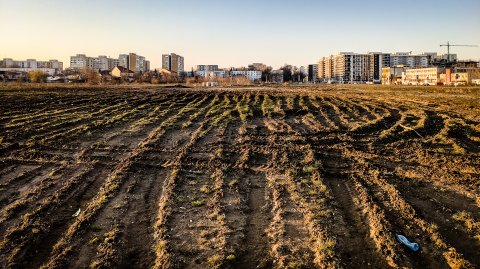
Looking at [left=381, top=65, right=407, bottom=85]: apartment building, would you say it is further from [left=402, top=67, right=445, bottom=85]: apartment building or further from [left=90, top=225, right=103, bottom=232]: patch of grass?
[left=90, top=225, right=103, bottom=232]: patch of grass

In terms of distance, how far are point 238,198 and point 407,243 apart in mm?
3569

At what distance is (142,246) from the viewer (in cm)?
625

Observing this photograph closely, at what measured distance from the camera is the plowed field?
19.7 feet

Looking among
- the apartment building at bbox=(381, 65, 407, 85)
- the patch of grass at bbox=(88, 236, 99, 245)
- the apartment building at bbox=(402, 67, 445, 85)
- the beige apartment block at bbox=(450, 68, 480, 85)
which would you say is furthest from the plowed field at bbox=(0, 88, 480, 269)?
the apartment building at bbox=(381, 65, 407, 85)

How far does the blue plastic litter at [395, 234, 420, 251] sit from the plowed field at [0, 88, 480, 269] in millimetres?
100

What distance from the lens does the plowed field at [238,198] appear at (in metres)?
6.02

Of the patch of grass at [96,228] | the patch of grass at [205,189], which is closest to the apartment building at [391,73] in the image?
the patch of grass at [205,189]

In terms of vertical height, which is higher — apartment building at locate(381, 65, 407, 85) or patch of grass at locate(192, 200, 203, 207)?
apartment building at locate(381, 65, 407, 85)

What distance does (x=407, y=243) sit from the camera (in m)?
6.27

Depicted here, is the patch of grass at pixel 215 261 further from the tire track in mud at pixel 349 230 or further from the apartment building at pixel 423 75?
the apartment building at pixel 423 75

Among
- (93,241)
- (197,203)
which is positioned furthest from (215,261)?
(197,203)

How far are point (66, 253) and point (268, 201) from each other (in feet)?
13.5

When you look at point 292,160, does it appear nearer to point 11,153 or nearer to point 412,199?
point 412,199

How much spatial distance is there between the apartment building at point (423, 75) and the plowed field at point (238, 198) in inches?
4200
